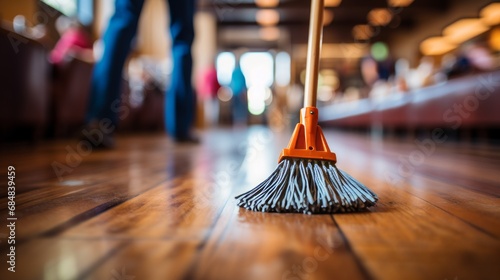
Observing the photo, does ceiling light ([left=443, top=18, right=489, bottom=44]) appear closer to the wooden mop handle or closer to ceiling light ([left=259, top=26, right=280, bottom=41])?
ceiling light ([left=259, top=26, right=280, bottom=41])

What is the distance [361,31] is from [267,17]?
2421 millimetres

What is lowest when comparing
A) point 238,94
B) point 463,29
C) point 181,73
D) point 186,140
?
point 186,140

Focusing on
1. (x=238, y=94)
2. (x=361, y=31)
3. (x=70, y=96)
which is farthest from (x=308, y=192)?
(x=361, y=31)

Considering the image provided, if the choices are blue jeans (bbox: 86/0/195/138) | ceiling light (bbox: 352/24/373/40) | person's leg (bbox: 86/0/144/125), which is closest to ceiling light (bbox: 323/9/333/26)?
ceiling light (bbox: 352/24/373/40)

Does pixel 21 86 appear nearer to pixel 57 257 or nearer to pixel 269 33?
pixel 57 257

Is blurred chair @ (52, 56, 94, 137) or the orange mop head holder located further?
blurred chair @ (52, 56, 94, 137)

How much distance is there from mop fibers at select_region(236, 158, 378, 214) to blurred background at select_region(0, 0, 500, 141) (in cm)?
168

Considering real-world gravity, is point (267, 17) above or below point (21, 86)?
above

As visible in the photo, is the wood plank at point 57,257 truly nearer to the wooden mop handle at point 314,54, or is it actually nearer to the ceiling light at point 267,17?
the wooden mop handle at point 314,54

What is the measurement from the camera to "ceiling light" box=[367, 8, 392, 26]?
30.2 feet

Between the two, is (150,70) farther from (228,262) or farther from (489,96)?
(228,262)

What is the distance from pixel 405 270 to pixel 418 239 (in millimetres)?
99

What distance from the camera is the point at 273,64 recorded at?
13.4m

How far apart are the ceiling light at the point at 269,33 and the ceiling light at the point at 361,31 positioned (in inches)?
74.8
